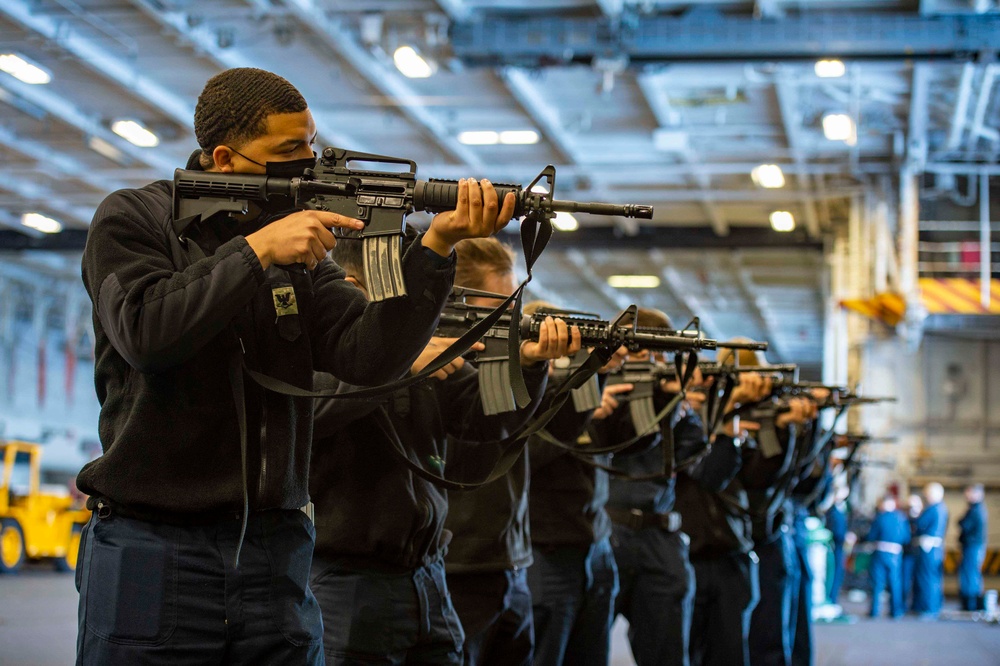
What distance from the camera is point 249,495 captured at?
7.43 feet

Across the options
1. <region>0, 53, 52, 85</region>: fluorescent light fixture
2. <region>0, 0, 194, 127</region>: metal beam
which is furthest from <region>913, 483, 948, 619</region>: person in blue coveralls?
<region>0, 53, 52, 85</region>: fluorescent light fixture

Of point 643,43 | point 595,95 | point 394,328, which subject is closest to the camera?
point 394,328

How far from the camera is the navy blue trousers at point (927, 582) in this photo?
1631cm

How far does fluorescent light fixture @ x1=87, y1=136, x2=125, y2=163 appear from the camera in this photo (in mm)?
15512

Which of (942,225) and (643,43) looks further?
(942,225)

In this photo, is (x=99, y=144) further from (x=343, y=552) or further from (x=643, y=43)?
(x=343, y=552)

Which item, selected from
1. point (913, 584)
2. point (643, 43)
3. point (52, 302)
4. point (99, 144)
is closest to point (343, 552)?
point (643, 43)

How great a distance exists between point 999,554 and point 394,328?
19599mm

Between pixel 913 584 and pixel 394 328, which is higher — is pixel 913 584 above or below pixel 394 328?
below

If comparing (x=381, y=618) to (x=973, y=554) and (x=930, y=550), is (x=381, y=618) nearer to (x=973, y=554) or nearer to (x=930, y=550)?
(x=930, y=550)

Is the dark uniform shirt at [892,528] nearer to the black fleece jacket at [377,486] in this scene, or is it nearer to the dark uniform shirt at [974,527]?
the dark uniform shirt at [974,527]

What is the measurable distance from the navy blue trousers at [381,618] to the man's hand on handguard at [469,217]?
46.6 inches

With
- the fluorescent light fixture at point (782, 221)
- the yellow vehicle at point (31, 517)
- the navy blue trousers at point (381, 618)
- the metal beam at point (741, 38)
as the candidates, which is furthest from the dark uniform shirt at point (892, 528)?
the navy blue trousers at point (381, 618)

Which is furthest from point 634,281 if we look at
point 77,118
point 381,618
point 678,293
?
point 381,618
